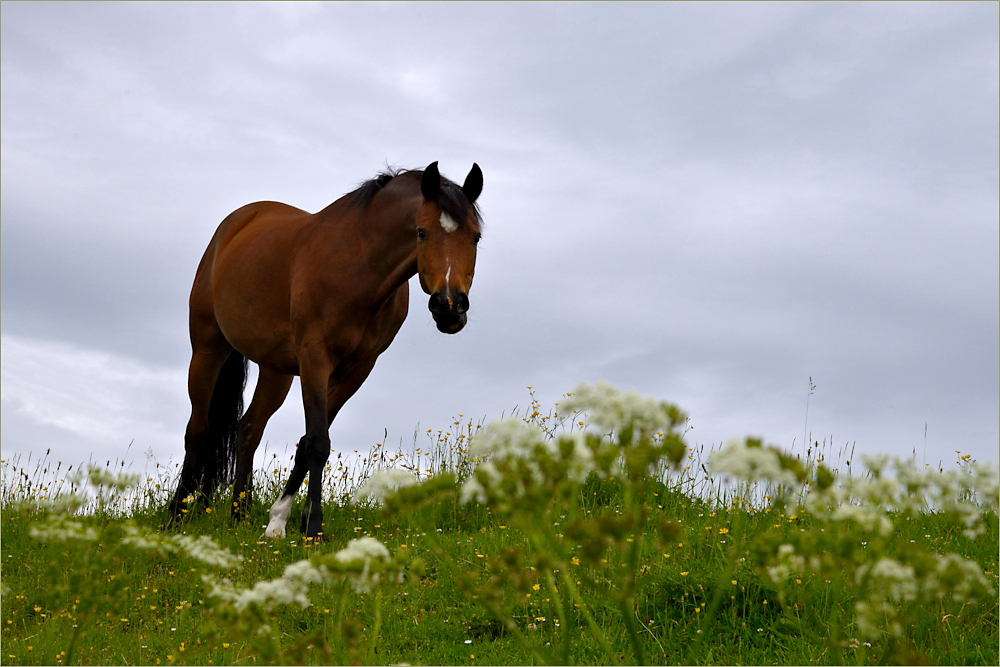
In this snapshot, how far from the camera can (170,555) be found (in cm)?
674

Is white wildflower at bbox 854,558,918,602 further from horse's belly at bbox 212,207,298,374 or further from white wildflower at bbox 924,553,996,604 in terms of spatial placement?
horse's belly at bbox 212,207,298,374

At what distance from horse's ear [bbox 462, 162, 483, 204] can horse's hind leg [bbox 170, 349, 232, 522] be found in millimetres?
3487

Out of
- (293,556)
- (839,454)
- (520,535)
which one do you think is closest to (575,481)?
(520,535)

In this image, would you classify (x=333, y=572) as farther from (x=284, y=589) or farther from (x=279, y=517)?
(x=279, y=517)

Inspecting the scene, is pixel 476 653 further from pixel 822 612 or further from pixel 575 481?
pixel 575 481

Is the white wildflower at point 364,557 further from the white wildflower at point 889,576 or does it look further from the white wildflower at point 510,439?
the white wildflower at point 889,576

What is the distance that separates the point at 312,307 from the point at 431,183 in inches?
59.4

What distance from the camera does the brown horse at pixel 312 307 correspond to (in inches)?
→ 244

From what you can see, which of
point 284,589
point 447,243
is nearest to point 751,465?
point 284,589

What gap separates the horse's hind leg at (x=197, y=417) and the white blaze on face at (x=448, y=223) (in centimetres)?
352

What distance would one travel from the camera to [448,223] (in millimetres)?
6105

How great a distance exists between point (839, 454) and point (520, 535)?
3320 millimetres

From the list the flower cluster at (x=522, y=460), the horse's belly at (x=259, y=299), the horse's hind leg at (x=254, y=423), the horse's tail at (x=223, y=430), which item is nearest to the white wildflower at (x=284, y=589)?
the flower cluster at (x=522, y=460)

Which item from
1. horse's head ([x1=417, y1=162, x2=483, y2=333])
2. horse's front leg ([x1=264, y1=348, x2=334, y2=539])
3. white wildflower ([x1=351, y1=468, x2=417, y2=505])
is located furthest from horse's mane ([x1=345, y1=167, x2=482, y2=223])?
white wildflower ([x1=351, y1=468, x2=417, y2=505])
